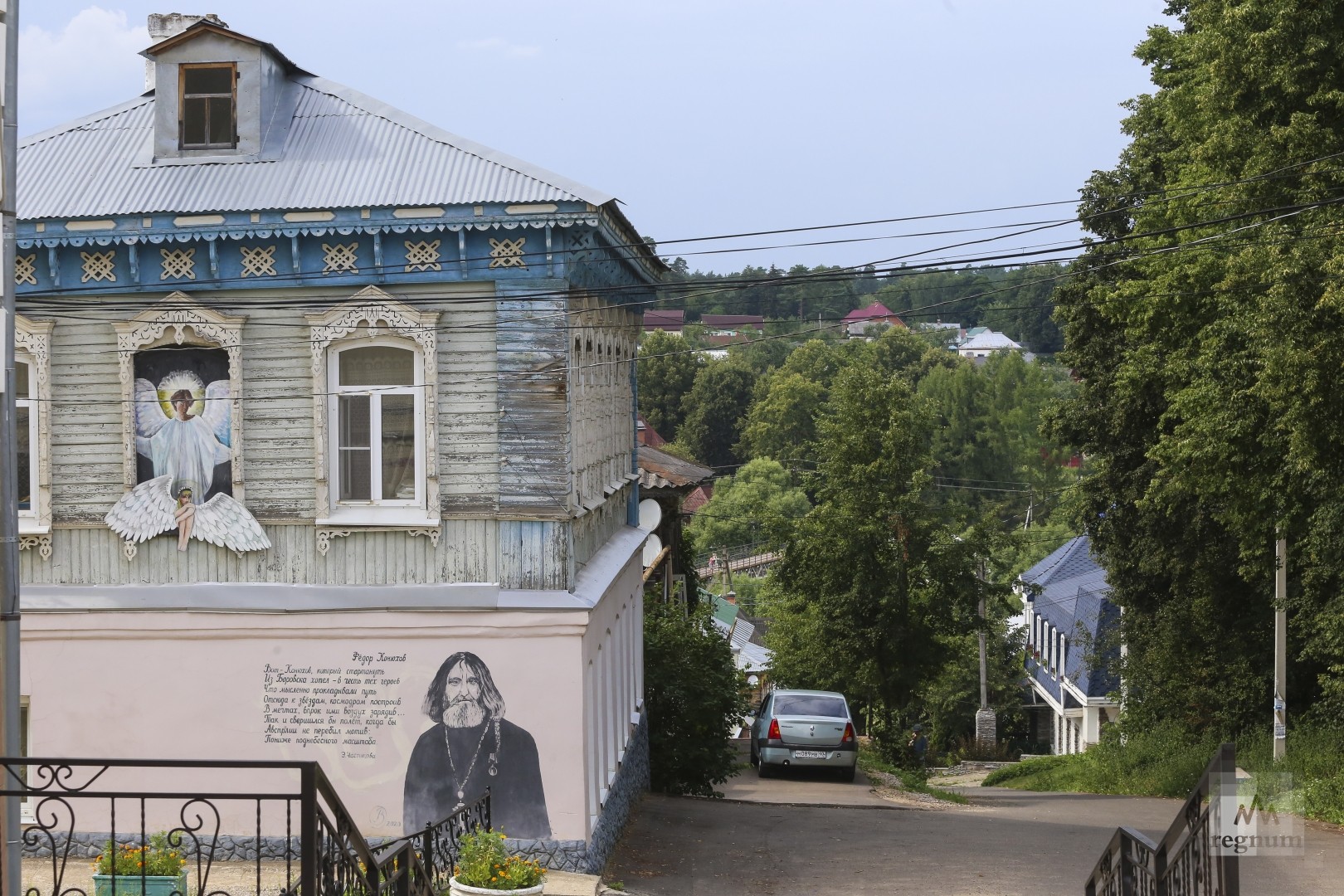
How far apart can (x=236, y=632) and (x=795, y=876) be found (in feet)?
18.2

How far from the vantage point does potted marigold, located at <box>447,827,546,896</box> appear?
395 inches

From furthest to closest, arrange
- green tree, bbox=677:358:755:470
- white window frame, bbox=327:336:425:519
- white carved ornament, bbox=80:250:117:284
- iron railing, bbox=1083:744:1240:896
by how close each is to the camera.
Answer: green tree, bbox=677:358:755:470 → white carved ornament, bbox=80:250:117:284 → white window frame, bbox=327:336:425:519 → iron railing, bbox=1083:744:1240:896

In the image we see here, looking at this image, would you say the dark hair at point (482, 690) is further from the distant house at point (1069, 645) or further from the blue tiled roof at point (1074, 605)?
the blue tiled roof at point (1074, 605)

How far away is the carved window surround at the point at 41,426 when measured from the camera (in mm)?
A: 12562

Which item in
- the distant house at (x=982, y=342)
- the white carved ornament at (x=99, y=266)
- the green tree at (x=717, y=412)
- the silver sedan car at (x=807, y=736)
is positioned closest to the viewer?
the white carved ornament at (x=99, y=266)

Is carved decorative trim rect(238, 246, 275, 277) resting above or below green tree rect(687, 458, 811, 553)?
above

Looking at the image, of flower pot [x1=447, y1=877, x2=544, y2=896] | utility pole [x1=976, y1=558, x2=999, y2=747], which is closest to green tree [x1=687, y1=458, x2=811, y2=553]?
utility pole [x1=976, y1=558, x2=999, y2=747]

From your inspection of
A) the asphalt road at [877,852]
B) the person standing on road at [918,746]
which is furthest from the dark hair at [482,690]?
the person standing on road at [918,746]

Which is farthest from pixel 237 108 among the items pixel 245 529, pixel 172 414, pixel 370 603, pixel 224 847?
pixel 224 847

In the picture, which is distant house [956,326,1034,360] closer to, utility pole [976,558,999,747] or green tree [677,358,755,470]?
green tree [677,358,755,470]

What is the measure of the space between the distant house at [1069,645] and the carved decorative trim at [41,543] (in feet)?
93.3

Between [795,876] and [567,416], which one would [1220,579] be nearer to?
[795,876]

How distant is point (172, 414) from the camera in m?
12.6

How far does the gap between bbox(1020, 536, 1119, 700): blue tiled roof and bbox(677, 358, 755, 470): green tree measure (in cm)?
4657
